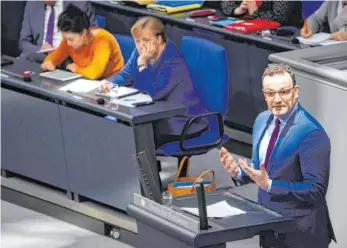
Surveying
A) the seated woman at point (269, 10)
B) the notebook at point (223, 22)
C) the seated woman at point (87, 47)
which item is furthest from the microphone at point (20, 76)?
the seated woman at point (269, 10)

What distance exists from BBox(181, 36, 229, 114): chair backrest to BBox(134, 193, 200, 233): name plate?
2427mm

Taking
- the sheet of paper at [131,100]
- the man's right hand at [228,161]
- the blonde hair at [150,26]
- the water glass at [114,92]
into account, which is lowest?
the sheet of paper at [131,100]

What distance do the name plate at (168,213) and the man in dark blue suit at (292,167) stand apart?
37cm

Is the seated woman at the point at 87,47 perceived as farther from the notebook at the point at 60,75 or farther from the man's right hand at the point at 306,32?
the man's right hand at the point at 306,32

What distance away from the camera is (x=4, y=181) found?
799cm

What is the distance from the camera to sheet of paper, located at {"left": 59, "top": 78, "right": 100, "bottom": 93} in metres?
7.29

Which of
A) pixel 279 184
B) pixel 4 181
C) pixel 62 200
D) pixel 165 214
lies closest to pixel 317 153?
pixel 279 184

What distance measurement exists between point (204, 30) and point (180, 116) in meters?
1.58

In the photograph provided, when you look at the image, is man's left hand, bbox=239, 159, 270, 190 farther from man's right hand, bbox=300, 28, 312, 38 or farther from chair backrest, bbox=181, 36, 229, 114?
man's right hand, bbox=300, 28, 312, 38

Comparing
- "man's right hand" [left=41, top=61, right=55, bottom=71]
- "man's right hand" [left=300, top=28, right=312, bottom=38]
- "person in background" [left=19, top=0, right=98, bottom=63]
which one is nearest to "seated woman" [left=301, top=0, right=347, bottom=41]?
"man's right hand" [left=300, top=28, right=312, bottom=38]

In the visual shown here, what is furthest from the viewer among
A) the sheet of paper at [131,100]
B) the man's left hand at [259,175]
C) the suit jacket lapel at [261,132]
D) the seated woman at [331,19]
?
the seated woman at [331,19]

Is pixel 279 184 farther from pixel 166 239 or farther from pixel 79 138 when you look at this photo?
pixel 79 138

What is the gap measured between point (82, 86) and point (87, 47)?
641mm

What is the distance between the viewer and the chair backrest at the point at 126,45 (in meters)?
7.95
